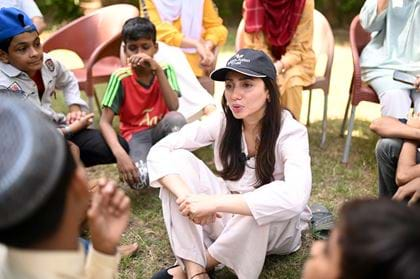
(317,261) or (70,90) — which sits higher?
(317,261)

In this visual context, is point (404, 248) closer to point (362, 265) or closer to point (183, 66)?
point (362, 265)

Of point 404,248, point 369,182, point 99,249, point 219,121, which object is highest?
point 404,248

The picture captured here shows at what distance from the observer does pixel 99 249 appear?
1.34 metres

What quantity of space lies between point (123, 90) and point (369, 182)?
178cm

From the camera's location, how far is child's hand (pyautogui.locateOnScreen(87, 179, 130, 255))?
131 cm

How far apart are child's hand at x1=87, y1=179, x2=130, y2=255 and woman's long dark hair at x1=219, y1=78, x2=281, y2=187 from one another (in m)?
1.12

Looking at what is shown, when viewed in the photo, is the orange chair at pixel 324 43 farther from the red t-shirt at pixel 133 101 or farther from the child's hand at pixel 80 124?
the child's hand at pixel 80 124

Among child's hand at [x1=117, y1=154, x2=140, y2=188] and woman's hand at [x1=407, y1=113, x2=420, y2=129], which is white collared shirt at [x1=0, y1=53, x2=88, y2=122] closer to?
child's hand at [x1=117, y1=154, x2=140, y2=188]

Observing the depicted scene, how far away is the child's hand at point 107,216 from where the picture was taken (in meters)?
1.31

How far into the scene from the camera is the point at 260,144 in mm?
2371

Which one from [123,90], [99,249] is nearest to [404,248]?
[99,249]

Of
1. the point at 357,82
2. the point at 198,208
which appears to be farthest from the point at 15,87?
the point at 357,82

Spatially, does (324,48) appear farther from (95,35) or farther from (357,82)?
A: (95,35)

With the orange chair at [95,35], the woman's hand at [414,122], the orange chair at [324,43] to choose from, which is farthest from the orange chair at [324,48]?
the woman's hand at [414,122]
